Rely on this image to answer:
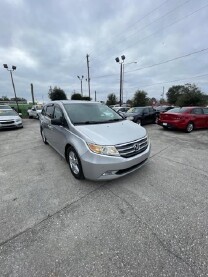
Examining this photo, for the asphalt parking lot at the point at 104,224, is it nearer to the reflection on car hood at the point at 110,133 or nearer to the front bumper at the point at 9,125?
the reflection on car hood at the point at 110,133

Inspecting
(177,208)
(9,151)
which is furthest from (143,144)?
(9,151)

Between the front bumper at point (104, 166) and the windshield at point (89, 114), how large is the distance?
3.44 feet

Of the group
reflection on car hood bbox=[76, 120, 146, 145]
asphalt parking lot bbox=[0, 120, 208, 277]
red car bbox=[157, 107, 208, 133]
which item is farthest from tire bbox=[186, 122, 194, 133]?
reflection on car hood bbox=[76, 120, 146, 145]

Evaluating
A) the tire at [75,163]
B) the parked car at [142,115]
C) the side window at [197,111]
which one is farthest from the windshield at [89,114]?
the side window at [197,111]

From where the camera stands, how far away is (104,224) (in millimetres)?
2207

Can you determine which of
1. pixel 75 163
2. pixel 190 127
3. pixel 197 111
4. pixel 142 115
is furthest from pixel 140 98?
pixel 75 163

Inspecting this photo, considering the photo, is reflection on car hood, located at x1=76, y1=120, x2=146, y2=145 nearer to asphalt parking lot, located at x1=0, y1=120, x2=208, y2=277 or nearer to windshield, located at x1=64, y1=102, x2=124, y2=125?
windshield, located at x1=64, y1=102, x2=124, y2=125

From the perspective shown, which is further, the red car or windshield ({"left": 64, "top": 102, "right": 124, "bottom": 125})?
the red car

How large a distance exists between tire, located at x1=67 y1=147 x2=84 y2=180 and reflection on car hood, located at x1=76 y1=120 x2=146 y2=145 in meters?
0.50

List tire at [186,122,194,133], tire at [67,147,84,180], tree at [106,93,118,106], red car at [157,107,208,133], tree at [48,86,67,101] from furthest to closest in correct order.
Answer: tree at [106,93,118,106], tree at [48,86,67,101], tire at [186,122,194,133], red car at [157,107,208,133], tire at [67,147,84,180]

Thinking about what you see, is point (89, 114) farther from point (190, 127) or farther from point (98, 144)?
point (190, 127)

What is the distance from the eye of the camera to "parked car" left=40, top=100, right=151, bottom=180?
2.79m

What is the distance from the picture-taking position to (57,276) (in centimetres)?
156

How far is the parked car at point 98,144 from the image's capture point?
2789 millimetres
